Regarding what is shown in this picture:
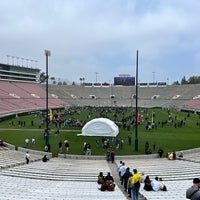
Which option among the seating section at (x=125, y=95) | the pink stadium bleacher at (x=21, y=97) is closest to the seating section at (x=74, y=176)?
the pink stadium bleacher at (x=21, y=97)

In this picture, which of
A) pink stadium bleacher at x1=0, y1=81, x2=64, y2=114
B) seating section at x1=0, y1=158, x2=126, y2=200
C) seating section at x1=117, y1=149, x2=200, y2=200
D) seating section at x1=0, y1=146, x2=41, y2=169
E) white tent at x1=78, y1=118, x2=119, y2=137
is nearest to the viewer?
seating section at x1=117, y1=149, x2=200, y2=200

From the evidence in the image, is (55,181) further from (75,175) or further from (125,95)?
(125,95)

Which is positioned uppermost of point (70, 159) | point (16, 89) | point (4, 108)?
point (16, 89)

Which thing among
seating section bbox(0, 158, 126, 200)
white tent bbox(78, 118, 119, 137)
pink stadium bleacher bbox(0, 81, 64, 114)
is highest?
pink stadium bleacher bbox(0, 81, 64, 114)

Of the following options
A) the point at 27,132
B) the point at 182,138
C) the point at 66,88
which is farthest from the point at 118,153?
the point at 66,88

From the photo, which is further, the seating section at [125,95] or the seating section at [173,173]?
the seating section at [125,95]

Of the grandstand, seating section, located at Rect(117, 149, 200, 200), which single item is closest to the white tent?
the grandstand

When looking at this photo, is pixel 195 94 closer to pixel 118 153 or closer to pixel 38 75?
pixel 38 75

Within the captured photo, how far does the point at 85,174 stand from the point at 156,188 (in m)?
5.60

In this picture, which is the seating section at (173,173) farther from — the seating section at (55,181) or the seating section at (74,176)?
the seating section at (55,181)

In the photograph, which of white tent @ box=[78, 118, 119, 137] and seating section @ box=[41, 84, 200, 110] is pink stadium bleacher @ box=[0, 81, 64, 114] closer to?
seating section @ box=[41, 84, 200, 110]

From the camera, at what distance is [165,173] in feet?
63.6

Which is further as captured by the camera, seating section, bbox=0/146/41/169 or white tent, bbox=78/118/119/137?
white tent, bbox=78/118/119/137

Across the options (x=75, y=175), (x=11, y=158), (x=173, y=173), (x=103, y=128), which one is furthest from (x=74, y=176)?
(x=103, y=128)
